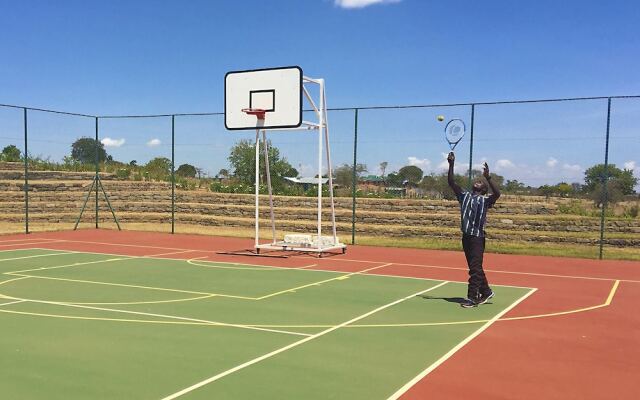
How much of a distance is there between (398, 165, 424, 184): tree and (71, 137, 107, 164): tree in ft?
37.2

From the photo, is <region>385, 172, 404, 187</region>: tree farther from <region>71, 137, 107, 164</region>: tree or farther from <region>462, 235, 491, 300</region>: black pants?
<region>462, 235, 491, 300</region>: black pants

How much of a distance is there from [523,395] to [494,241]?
53.2ft

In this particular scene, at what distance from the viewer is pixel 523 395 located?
4.77m

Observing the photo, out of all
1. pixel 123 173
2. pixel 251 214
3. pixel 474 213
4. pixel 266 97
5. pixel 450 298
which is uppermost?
pixel 266 97

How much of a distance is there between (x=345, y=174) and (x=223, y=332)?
15.5 metres

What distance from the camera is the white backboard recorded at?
1442 cm

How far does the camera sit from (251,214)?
2552 centimetres

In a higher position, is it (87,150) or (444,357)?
(87,150)

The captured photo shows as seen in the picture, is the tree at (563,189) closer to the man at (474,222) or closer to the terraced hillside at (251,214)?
the terraced hillside at (251,214)

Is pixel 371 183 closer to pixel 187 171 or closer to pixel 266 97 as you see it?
pixel 266 97

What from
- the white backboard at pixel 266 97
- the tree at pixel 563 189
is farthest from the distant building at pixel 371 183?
the white backboard at pixel 266 97

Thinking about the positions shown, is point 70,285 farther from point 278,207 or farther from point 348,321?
point 278,207

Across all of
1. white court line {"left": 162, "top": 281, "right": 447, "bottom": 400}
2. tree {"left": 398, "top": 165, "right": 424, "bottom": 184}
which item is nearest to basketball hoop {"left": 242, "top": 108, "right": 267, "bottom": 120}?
white court line {"left": 162, "top": 281, "right": 447, "bottom": 400}

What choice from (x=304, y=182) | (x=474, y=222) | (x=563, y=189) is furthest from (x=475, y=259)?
(x=304, y=182)
